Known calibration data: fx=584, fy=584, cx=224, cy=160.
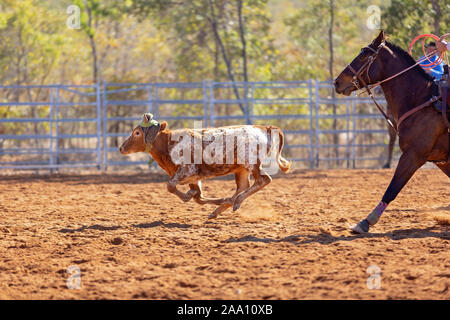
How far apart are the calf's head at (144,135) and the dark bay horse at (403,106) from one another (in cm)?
220

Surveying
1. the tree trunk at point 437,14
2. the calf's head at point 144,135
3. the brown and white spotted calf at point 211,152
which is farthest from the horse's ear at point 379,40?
the tree trunk at point 437,14

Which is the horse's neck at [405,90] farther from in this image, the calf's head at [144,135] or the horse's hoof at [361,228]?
the calf's head at [144,135]

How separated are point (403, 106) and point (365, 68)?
58cm

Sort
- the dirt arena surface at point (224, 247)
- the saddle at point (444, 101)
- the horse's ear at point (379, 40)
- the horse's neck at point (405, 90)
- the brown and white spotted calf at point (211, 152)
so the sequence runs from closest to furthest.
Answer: the dirt arena surface at point (224, 247)
the saddle at point (444, 101)
the horse's neck at point (405, 90)
the horse's ear at point (379, 40)
the brown and white spotted calf at point (211, 152)

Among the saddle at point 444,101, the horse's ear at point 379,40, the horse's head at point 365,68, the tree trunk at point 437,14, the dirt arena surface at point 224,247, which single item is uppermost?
the tree trunk at point 437,14

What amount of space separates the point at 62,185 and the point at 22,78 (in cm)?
1205

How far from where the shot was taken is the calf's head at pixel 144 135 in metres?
6.97

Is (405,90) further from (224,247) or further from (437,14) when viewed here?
(437,14)

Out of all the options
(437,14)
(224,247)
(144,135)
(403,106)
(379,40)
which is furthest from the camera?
(437,14)

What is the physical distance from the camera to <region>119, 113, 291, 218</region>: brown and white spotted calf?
6836 millimetres

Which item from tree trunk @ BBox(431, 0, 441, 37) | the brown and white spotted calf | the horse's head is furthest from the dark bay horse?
tree trunk @ BBox(431, 0, 441, 37)

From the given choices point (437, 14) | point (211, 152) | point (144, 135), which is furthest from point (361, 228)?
point (437, 14)

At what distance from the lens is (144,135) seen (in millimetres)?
6996

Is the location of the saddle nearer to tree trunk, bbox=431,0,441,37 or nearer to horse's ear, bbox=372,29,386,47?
horse's ear, bbox=372,29,386,47
